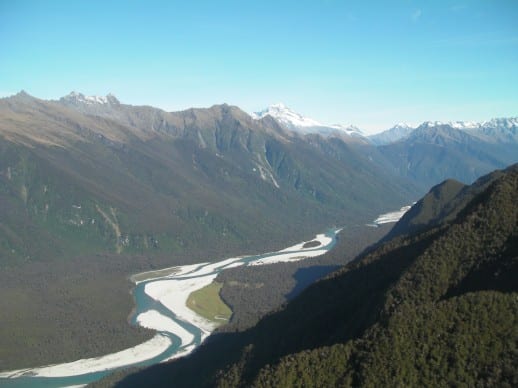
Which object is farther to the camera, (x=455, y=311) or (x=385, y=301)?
(x=385, y=301)

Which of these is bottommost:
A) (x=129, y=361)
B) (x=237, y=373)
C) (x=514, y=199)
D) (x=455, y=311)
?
(x=129, y=361)

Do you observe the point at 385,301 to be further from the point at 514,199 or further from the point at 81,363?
the point at 81,363

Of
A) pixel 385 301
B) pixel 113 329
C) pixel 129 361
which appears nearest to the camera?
pixel 385 301

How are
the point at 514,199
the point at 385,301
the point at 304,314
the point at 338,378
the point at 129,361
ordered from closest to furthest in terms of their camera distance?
the point at 338,378 → the point at 385,301 → the point at 514,199 → the point at 304,314 → the point at 129,361

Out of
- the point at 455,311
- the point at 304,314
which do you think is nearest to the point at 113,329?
the point at 304,314

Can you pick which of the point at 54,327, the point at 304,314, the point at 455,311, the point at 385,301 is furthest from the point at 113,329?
the point at 455,311

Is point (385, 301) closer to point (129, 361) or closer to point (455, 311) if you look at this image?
point (455, 311)

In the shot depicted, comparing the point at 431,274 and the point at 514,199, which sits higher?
the point at 514,199
